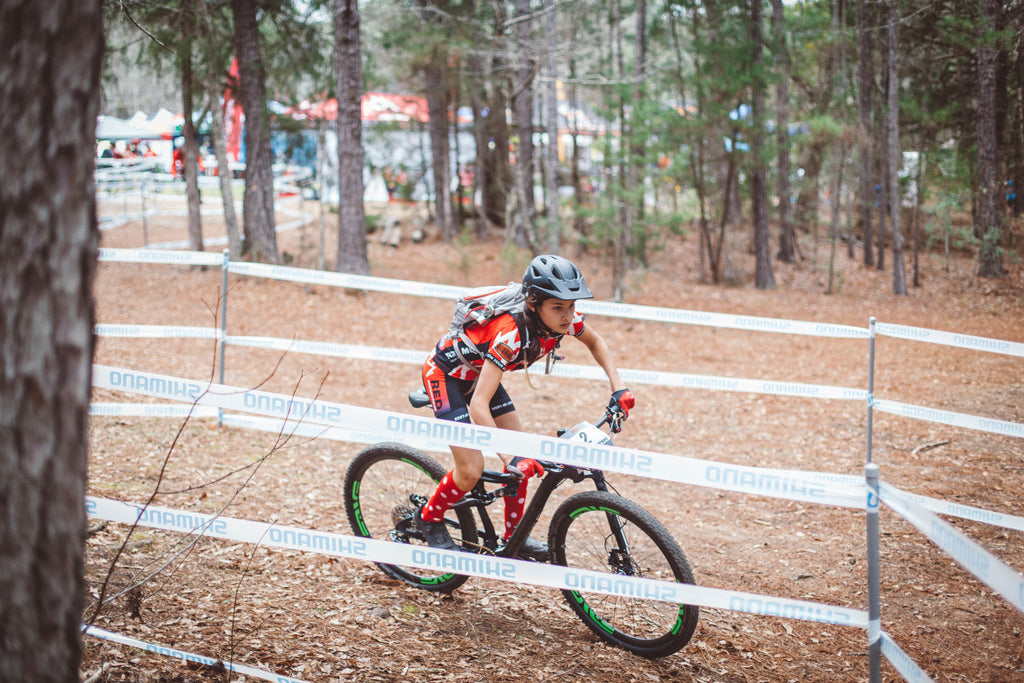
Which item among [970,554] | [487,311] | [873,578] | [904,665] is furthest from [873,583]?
[487,311]

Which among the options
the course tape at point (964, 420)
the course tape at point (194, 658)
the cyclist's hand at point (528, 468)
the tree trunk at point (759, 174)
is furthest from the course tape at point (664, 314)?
the tree trunk at point (759, 174)

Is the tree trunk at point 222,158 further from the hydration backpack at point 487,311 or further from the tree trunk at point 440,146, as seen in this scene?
the hydration backpack at point 487,311

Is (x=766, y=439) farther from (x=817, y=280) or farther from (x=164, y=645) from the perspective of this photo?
(x=817, y=280)

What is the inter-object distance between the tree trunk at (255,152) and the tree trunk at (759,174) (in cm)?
1165

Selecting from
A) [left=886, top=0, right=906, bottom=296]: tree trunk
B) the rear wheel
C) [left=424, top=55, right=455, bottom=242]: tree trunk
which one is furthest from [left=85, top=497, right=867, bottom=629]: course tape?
[left=424, top=55, right=455, bottom=242]: tree trunk

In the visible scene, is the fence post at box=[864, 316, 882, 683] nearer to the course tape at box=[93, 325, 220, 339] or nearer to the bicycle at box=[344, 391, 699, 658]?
the bicycle at box=[344, 391, 699, 658]

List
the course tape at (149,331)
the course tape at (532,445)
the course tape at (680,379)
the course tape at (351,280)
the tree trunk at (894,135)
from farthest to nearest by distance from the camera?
the tree trunk at (894,135) < the course tape at (351,280) < the course tape at (149,331) < the course tape at (680,379) < the course tape at (532,445)

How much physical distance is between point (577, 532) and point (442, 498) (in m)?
0.81

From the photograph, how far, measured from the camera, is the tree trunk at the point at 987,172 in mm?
14868

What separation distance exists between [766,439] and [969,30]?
1123 cm

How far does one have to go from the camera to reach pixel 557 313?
375 centimetres

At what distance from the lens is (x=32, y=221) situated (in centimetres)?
177

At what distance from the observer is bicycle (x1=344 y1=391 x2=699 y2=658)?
3615 millimetres

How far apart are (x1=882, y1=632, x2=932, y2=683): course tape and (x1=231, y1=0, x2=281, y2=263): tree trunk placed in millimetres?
15051
